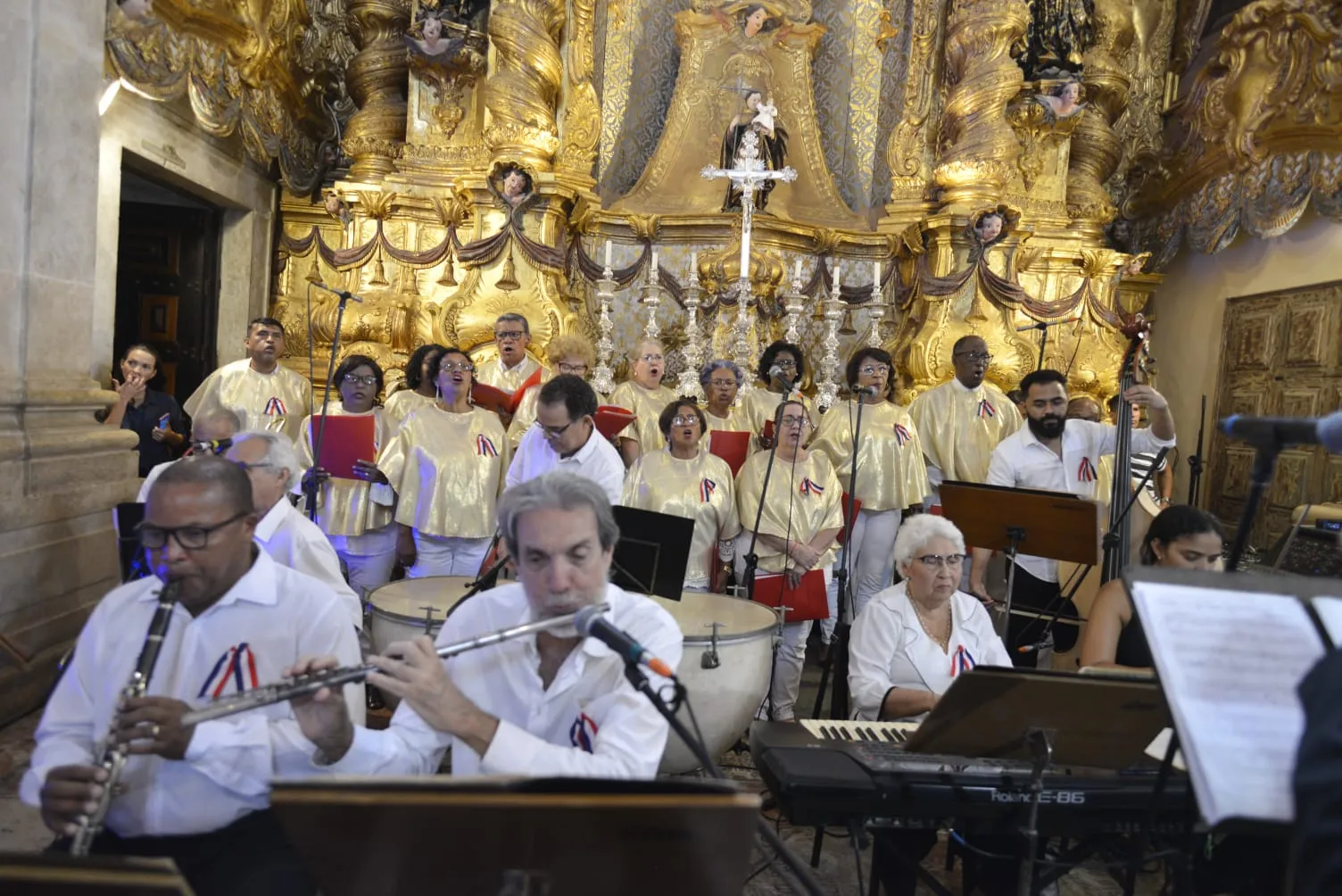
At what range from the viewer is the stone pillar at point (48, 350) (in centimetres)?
477

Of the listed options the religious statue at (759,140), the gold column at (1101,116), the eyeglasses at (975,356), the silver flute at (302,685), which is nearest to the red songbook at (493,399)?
the eyeglasses at (975,356)

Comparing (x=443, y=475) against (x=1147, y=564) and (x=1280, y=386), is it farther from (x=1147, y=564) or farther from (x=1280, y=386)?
(x=1280, y=386)

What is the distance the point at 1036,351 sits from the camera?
9914 mm

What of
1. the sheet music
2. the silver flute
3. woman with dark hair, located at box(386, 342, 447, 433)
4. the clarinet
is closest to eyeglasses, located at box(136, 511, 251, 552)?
the clarinet

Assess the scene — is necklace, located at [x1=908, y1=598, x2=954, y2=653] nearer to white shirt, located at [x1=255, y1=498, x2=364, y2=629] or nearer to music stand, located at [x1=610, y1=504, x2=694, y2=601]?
music stand, located at [x1=610, y1=504, x2=694, y2=601]

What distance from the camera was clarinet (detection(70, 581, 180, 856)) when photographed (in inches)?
73.9

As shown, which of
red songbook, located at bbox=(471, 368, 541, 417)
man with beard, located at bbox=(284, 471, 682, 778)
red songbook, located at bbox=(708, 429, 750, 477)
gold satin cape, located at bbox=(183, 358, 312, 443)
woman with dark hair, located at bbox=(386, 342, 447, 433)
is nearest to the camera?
man with beard, located at bbox=(284, 471, 682, 778)

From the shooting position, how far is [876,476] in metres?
6.39

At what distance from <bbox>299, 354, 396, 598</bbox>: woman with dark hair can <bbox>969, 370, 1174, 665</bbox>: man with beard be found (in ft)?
11.9

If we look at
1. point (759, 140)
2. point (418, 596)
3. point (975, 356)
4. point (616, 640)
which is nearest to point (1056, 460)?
point (975, 356)

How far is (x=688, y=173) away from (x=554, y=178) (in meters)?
1.84

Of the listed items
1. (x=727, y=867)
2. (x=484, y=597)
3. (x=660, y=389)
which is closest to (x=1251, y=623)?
(x=727, y=867)

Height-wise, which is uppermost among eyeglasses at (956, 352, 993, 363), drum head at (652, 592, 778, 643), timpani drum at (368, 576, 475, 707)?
eyeglasses at (956, 352, 993, 363)

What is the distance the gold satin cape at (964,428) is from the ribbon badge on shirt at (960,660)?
3.86m
